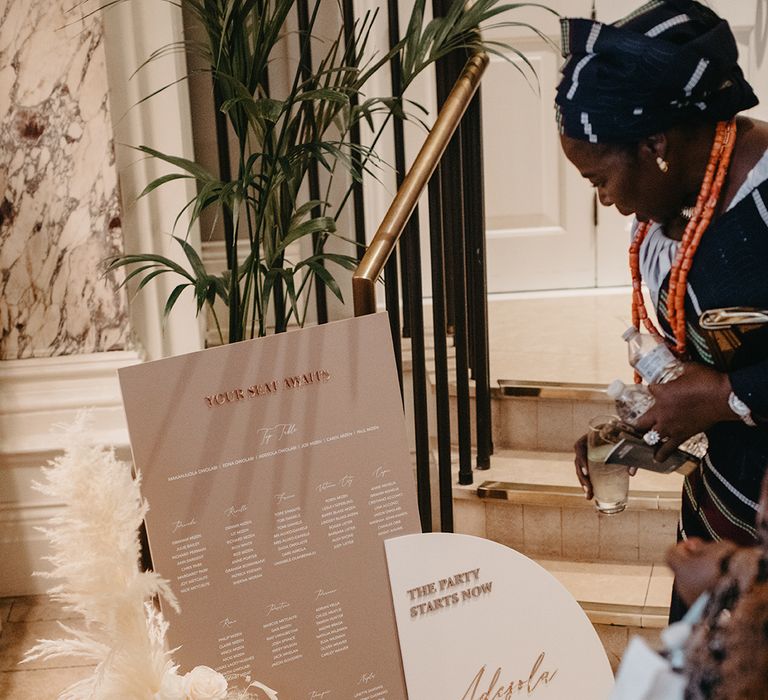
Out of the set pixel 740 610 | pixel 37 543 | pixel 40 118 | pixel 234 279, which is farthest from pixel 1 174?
pixel 740 610

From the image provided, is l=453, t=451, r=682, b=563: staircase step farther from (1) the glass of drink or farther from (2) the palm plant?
(1) the glass of drink

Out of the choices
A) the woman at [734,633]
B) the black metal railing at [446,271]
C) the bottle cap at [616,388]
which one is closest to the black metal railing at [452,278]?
the black metal railing at [446,271]

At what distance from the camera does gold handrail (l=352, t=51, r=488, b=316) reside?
5.34ft

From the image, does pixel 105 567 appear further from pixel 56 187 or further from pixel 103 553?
pixel 56 187

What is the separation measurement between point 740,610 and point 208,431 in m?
0.98

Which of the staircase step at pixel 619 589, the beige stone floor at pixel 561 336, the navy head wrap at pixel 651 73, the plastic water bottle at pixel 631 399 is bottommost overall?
the staircase step at pixel 619 589

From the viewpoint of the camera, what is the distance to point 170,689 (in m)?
1.23

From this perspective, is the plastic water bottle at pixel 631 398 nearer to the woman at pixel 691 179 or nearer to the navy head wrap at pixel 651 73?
the woman at pixel 691 179

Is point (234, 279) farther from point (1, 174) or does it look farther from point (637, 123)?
point (637, 123)

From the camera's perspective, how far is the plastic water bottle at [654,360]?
129cm

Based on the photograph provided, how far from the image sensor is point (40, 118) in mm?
2533

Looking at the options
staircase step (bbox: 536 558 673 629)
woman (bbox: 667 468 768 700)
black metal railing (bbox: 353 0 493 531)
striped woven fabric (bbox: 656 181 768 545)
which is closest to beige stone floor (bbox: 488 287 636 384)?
black metal railing (bbox: 353 0 493 531)

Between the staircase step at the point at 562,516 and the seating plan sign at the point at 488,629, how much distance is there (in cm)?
105

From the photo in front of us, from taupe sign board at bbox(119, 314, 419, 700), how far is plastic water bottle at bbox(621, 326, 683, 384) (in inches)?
14.6
